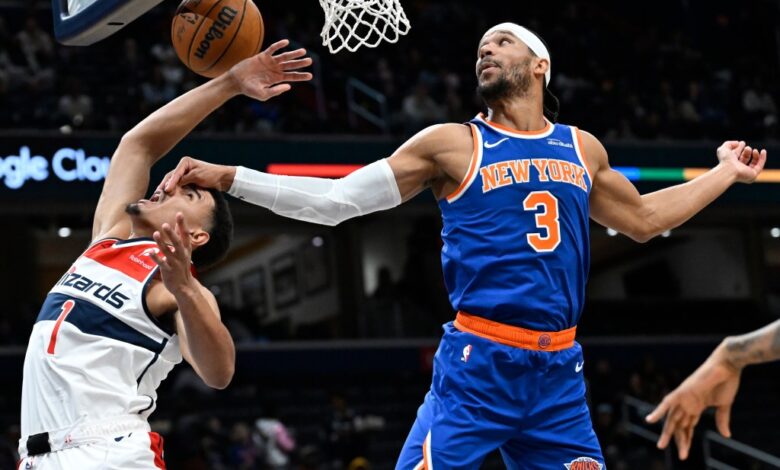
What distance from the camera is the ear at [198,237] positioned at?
4656 millimetres

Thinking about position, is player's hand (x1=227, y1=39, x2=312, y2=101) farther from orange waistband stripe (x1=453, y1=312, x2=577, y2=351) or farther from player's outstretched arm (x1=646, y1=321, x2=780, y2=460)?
player's outstretched arm (x1=646, y1=321, x2=780, y2=460)

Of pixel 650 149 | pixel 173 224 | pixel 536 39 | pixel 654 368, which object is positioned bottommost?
pixel 654 368

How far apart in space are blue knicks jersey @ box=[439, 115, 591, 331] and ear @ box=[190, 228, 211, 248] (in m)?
1.02

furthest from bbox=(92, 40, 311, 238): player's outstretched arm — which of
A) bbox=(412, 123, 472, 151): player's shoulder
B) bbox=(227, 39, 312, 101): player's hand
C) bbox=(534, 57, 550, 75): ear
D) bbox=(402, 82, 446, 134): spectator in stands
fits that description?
bbox=(402, 82, 446, 134): spectator in stands

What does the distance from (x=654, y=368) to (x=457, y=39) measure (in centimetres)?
670

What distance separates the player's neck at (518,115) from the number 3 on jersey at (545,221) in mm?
363

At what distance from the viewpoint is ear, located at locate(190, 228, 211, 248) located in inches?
183

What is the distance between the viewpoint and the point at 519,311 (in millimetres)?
4898

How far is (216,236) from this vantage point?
4789mm

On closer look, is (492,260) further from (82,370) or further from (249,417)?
(249,417)

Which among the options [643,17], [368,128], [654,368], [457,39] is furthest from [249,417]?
[643,17]

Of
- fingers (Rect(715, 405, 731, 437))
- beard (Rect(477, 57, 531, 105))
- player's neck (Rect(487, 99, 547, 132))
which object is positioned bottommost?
fingers (Rect(715, 405, 731, 437))

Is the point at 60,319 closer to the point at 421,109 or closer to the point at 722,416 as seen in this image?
the point at 722,416

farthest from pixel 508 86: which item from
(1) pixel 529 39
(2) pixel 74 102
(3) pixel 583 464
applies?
(2) pixel 74 102
